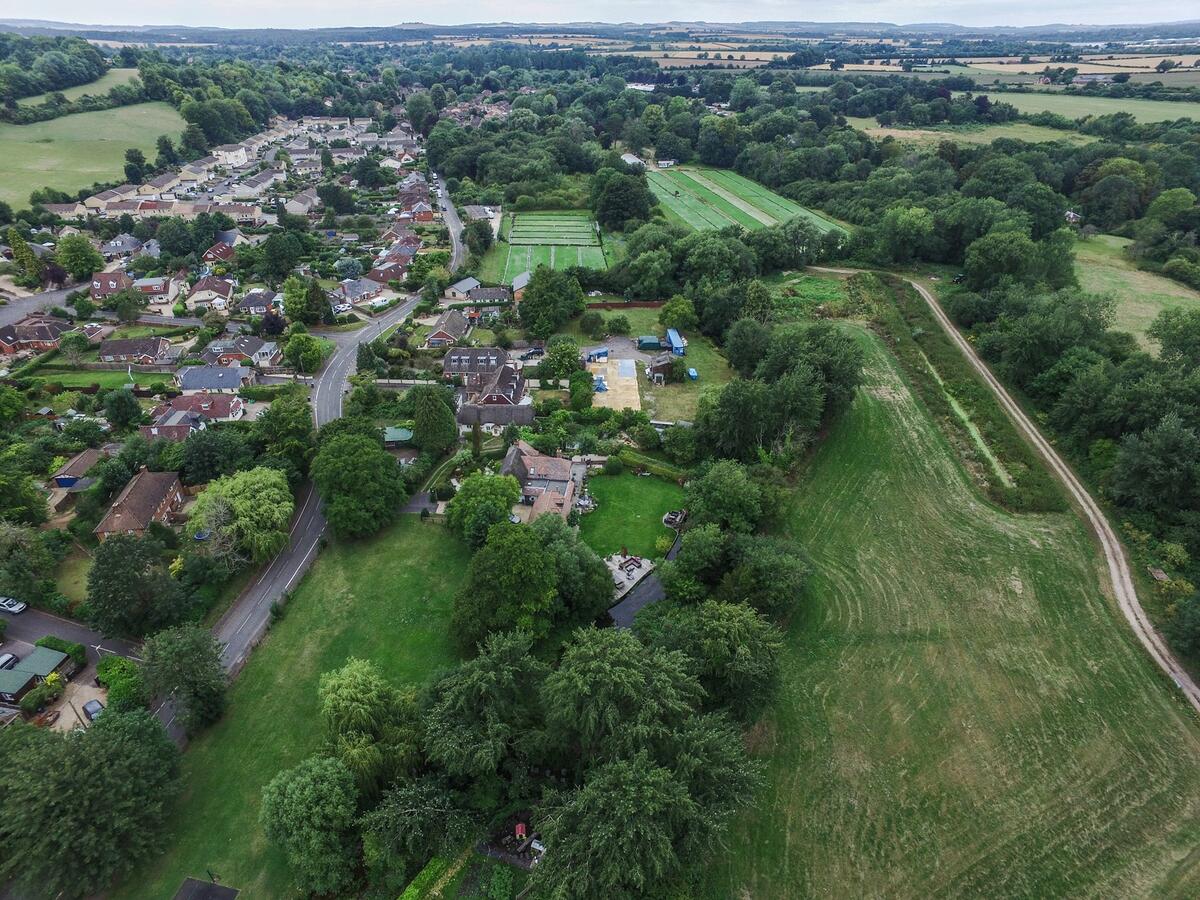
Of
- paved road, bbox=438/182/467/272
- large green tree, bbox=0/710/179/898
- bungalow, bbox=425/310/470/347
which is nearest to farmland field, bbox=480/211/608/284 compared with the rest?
paved road, bbox=438/182/467/272

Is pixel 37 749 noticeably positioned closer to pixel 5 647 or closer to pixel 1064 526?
pixel 5 647

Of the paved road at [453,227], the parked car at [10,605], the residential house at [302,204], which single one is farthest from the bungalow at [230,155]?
the parked car at [10,605]

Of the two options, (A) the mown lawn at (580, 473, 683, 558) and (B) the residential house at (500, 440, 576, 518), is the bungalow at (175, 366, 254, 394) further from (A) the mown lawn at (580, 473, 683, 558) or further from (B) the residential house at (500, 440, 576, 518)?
(A) the mown lawn at (580, 473, 683, 558)

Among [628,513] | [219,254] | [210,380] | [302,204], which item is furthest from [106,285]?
[628,513]

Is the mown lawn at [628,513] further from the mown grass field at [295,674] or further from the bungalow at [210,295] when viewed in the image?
the bungalow at [210,295]

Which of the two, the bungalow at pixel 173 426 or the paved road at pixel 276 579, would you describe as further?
the bungalow at pixel 173 426
